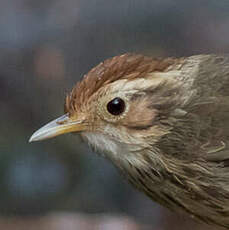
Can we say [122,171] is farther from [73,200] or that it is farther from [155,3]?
[155,3]

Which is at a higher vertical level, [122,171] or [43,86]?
[43,86]

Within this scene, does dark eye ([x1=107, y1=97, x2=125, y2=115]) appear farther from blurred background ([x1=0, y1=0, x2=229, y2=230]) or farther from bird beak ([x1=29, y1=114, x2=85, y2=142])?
blurred background ([x1=0, y1=0, x2=229, y2=230])

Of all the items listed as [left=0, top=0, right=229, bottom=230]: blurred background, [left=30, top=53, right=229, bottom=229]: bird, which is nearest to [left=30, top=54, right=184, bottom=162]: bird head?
[left=30, top=53, right=229, bottom=229]: bird

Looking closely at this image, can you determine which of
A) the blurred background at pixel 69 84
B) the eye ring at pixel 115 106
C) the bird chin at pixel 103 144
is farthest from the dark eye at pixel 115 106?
the blurred background at pixel 69 84

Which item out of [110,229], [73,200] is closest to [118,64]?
[110,229]

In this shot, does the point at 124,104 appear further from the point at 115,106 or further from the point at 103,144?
the point at 103,144

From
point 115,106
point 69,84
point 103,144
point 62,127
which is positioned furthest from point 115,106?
point 69,84

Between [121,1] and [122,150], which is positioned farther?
[121,1]
